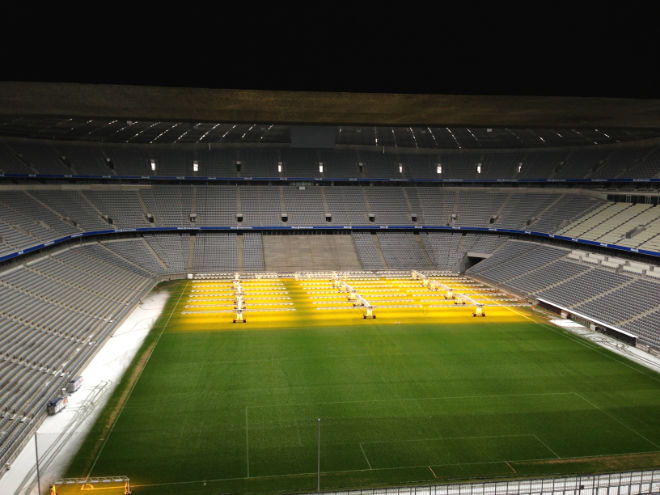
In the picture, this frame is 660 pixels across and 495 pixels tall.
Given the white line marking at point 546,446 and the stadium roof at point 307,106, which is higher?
the stadium roof at point 307,106

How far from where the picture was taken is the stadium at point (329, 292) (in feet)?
37.1

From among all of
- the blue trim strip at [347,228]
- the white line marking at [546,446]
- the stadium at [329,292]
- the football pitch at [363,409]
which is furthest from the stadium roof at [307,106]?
the blue trim strip at [347,228]

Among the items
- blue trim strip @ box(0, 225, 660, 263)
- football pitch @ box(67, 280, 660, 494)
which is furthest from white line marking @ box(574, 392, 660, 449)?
blue trim strip @ box(0, 225, 660, 263)

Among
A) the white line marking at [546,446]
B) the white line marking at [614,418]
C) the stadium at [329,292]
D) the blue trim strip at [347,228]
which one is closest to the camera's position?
the stadium at [329,292]

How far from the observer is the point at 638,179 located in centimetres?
3388

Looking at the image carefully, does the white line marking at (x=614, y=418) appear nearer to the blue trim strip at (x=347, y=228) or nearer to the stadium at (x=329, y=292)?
the stadium at (x=329, y=292)

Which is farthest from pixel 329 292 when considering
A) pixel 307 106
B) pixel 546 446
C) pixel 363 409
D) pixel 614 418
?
pixel 307 106

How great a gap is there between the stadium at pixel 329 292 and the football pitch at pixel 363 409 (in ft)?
0.33

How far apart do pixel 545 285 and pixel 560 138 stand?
17943mm

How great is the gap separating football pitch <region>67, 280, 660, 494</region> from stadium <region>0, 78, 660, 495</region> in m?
0.10

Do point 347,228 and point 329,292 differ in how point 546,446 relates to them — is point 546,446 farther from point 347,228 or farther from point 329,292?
point 347,228

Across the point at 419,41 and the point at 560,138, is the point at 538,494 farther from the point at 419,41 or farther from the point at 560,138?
the point at 560,138

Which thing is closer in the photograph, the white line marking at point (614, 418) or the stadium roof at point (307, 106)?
the stadium roof at point (307, 106)

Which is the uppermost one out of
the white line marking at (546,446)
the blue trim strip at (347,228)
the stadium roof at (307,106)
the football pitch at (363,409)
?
the stadium roof at (307,106)
